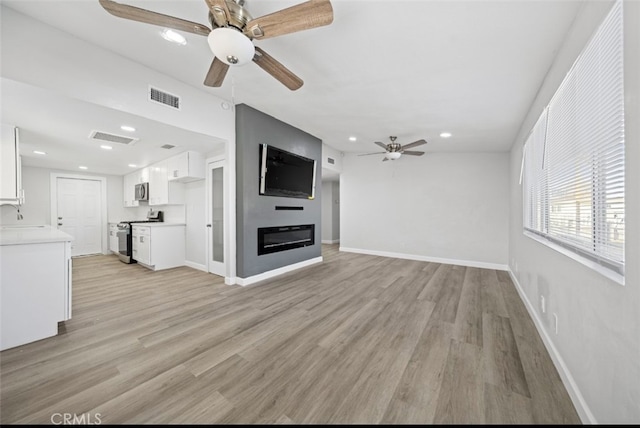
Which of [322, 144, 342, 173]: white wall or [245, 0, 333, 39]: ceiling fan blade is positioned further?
[322, 144, 342, 173]: white wall

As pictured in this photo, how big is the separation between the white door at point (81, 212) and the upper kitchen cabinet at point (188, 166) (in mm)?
3858

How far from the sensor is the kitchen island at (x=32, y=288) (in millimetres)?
2002

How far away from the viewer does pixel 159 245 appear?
4.76 meters

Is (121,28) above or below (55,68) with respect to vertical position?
above

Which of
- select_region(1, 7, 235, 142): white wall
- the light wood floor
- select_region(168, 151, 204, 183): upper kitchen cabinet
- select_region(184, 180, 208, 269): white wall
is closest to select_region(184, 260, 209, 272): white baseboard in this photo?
select_region(184, 180, 208, 269): white wall

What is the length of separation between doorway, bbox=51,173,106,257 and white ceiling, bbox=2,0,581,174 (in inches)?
142

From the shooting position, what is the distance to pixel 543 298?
229 centimetres

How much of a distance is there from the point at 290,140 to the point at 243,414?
4055mm

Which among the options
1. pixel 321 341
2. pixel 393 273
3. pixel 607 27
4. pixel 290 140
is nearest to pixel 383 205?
pixel 393 273

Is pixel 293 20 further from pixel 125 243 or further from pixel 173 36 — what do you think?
pixel 125 243

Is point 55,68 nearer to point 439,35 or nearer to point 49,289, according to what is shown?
point 49,289

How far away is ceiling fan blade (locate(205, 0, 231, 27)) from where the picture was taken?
4.85 ft

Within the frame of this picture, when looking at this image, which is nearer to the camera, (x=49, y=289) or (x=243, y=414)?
(x=243, y=414)

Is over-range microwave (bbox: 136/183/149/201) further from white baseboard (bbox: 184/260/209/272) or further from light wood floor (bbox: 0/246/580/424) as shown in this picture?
light wood floor (bbox: 0/246/580/424)
